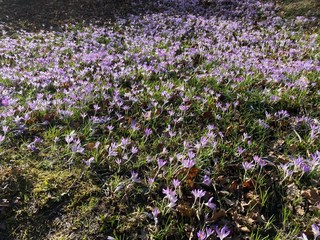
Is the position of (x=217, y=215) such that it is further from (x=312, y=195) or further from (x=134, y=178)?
(x=312, y=195)

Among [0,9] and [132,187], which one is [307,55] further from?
[0,9]

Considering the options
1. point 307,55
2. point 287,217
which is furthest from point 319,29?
point 287,217

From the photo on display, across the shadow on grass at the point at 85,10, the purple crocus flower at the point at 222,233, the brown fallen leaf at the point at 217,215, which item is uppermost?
the shadow on grass at the point at 85,10

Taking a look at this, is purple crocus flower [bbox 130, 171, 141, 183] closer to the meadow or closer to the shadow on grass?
the meadow

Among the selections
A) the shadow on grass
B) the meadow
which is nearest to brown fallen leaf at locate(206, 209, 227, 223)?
the meadow

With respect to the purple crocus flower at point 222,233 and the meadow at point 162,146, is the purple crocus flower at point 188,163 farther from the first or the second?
the purple crocus flower at point 222,233

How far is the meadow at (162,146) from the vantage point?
249 centimetres

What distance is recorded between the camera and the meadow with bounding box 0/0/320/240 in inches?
98.2

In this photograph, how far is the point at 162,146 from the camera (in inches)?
133

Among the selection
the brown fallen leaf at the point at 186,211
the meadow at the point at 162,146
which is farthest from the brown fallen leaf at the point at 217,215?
the brown fallen leaf at the point at 186,211

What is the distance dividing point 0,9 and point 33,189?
10183 millimetres

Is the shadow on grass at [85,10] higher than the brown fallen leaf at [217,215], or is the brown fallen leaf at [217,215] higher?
the shadow on grass at [85,10]

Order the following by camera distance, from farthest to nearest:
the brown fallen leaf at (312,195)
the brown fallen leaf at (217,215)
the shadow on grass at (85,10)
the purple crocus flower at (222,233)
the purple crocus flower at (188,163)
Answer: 1. the shadow on grass at (85,10)
2. the purple crocus flower at (188,163)
3. the brown fallen leaf at (312,195)
4. the brown fallen leaf at (217,215)
5. the purple crocus flower at (222,233)

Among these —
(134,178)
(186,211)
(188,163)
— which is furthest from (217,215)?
(134,178)
